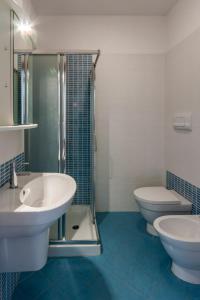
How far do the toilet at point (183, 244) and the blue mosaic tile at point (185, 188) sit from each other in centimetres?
31

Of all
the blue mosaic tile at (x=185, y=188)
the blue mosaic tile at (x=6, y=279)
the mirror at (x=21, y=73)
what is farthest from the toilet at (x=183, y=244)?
the mirror at (x=21, y=73)

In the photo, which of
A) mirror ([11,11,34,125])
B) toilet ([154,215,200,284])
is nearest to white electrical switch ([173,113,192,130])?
toilet ([154,215,200,284])

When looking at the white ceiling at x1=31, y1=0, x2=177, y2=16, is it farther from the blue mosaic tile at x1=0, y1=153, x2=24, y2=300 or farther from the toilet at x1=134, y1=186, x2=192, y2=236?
the toilet at x1=134, y1=186, x2=192, y2=236

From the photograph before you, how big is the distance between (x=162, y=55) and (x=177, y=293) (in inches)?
110

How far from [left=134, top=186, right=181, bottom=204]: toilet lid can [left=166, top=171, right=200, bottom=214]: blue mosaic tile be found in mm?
111

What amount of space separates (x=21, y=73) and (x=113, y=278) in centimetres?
190

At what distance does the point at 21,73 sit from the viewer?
2299 millimetres

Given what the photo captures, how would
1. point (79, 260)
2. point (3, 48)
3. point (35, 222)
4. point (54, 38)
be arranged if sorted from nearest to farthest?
point (35, 222) → point (3, 48) → point (79, 260) → point (54, 38)

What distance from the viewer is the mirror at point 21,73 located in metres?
2.10

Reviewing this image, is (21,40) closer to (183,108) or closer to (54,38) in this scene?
(54,38)

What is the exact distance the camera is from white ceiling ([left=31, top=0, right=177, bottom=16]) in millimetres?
3031

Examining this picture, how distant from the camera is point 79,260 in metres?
2.38

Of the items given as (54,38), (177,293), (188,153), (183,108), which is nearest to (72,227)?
(177,293)

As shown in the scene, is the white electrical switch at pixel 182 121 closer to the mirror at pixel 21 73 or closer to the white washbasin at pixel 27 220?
the white washbasin at pixel 27 220
